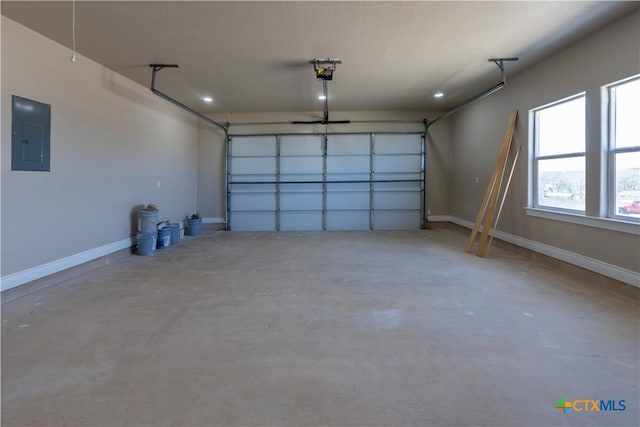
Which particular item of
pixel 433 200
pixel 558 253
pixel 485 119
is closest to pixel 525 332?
pixel 558 253

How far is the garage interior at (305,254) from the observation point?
1749 mm

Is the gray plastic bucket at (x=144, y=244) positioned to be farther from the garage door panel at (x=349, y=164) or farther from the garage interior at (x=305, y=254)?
the garage door panel at (x=349, y=164)

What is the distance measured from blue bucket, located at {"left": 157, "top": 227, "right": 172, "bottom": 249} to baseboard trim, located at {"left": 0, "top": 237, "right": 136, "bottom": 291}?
523 mm

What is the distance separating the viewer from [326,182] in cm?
792

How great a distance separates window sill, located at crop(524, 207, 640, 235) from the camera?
321 cm

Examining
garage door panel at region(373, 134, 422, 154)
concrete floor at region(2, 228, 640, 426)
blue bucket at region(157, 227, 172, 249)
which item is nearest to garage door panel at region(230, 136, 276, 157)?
garage door panel at region(373, 134, 422, 154)

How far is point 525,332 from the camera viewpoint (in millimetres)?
2426

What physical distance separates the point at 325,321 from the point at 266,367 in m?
0.79

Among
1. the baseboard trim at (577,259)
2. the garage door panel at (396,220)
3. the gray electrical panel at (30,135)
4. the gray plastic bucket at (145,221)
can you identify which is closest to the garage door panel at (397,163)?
the garage door panel at (396,220)

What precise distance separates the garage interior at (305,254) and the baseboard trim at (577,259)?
24mm

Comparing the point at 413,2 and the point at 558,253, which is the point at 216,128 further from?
the point at 558,253

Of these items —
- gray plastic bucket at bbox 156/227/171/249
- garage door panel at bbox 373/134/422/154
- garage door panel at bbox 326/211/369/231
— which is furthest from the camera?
garage door panel at bbox 326/211/369/231

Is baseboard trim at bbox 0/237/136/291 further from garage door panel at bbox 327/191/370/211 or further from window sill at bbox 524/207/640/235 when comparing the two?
window sill at bbox 524/207/640/235

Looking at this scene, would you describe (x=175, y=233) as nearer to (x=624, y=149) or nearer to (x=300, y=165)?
(x=300, y=165)
